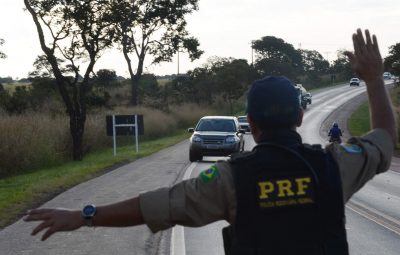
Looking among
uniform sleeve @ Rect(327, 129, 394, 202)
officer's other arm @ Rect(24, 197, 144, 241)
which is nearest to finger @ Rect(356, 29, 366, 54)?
uniform sleeve @ Rect(327, 129, 394, 202)

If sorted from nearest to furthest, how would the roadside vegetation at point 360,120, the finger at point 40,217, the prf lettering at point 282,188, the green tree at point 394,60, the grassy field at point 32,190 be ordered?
the prf lettering at point 282,188
the finger at point 40,217
the grassy field at point 32,190
the green tree at point 394,60
the roadside vegetation at point 360,120

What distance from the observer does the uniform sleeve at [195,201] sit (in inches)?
113

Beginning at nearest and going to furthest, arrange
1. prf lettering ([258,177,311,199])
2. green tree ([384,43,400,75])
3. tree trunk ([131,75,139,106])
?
prf lettering ([258,177,311,199]), green tree ([384,43,400,75]), tree trunk ([131,75,139,106])

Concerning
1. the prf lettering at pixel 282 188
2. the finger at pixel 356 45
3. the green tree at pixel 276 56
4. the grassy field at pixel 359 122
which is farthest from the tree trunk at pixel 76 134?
the green tree at pixel 276 56

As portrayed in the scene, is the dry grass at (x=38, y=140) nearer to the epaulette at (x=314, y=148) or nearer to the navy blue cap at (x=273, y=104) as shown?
the navy blue cap at (x=273, y=104)

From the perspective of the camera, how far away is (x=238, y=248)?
2.89 metres

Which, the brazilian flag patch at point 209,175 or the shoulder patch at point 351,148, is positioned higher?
the shoulder patch at point 351,148

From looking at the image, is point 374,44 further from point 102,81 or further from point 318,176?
point 102,81

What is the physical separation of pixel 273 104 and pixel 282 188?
0.37m

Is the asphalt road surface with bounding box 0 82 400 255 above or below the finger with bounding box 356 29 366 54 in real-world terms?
below

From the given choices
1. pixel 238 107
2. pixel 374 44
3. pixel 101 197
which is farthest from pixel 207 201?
pixel 238 107

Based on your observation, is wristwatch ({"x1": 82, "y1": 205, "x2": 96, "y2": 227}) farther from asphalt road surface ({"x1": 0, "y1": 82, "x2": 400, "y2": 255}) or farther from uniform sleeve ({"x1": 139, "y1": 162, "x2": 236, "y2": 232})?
asphalt road surface ({"x1": 0, "y1": 82, "x2": 400, "y2": 255})

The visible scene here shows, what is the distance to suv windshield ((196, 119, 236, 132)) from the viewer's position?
28500 mm

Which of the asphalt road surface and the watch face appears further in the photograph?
the asphalt road surface
